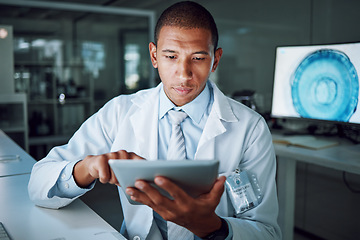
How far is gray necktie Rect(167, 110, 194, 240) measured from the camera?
1118 millimetres

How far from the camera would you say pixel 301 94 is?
218 cm

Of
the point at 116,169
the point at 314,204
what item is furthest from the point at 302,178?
the point at 116,169

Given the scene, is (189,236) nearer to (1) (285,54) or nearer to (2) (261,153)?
(2) (261,153)

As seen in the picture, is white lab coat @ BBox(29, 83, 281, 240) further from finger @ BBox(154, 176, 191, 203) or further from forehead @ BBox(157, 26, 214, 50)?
finger @ BBox(154, 176, 191, 203)

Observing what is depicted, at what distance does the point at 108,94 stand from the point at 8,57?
2.29 m

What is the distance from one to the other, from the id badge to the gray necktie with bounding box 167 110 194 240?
0.18m

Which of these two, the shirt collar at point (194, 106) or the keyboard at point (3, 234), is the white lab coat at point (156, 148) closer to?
the shirt collar at point (194, 106)

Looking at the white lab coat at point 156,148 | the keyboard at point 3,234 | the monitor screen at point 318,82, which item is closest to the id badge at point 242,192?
the white lab coat at point 156,148

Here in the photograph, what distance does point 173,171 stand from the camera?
69 cm

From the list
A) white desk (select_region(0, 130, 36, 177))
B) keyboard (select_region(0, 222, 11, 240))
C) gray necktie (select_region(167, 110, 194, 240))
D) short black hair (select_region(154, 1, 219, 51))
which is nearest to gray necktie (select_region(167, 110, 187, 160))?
gray necktie (select_region(167, 110, 194, 240))

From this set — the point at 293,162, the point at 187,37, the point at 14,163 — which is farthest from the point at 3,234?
the point at 293,162

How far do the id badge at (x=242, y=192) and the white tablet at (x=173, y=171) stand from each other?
35 centimetres

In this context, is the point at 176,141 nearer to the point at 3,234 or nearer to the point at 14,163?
the point at 3,234

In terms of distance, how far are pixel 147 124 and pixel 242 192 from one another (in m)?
0.42
